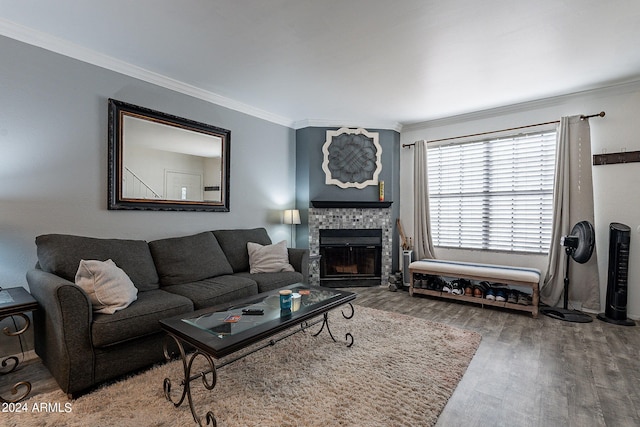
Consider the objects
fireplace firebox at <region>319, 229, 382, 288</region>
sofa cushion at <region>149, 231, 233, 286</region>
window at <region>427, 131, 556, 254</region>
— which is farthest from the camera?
fireplace firebox at <region>319, 229, 382, 288</region>

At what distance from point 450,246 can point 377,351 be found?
2.59 metres

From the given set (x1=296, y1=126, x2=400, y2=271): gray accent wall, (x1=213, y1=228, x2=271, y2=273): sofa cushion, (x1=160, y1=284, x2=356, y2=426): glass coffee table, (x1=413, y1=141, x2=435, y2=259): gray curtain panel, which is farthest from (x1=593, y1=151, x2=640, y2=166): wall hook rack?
(x1=213, y1=228, x2=271, y2=273): sofa cushion

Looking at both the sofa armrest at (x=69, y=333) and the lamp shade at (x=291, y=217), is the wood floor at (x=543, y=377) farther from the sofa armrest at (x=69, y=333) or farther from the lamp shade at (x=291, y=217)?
the lamp shade at (x=291, y=217)

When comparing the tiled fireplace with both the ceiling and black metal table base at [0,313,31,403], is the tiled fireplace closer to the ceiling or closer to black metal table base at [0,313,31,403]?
the ceiling

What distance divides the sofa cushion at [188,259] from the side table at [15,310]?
0.95m

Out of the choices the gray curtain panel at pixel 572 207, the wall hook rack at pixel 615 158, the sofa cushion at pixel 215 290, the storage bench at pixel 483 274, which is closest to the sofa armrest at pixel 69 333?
the sofa cushion at pixel 215 290

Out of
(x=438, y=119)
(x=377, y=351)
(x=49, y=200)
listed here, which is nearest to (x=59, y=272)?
(x=49, y=200)

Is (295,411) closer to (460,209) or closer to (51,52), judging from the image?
(51,52)

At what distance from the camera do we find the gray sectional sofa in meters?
1.81

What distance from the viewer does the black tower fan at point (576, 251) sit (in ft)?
10.5

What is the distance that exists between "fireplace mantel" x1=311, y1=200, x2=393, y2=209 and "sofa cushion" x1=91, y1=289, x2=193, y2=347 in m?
2.61

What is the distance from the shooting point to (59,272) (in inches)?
86.7

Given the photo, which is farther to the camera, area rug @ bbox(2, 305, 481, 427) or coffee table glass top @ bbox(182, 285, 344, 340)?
coffee table glass top @ bbox(182, 285, 344, 340)

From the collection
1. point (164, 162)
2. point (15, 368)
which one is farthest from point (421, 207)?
point (15, 368)
